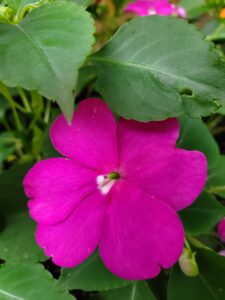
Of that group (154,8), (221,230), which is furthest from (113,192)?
(154,8)

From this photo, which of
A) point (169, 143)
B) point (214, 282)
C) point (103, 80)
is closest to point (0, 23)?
point (103, 80)

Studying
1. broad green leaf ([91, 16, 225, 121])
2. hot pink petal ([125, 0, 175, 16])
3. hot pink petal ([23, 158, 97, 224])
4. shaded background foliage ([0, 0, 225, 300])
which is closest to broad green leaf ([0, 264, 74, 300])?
shaded background foliage ([0, 0, 225, 300])

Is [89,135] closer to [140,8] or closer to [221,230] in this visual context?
[221,230]

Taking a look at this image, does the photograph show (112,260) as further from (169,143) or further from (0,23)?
(0,23)

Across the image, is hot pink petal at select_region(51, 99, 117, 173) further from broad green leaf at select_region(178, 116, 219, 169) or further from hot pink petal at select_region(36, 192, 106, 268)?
→ broad green leaf at select_region(178, 116, 219, 169)

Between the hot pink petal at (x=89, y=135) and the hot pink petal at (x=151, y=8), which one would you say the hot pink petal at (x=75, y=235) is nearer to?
the hot pink petal at (x=89, y=135)

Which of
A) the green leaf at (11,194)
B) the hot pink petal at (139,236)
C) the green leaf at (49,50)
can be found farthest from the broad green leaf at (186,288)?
the green leaf at (49,50)

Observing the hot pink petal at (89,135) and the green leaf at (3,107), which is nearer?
the hot pink petal at (89,135)

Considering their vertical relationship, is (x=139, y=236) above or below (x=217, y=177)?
above
